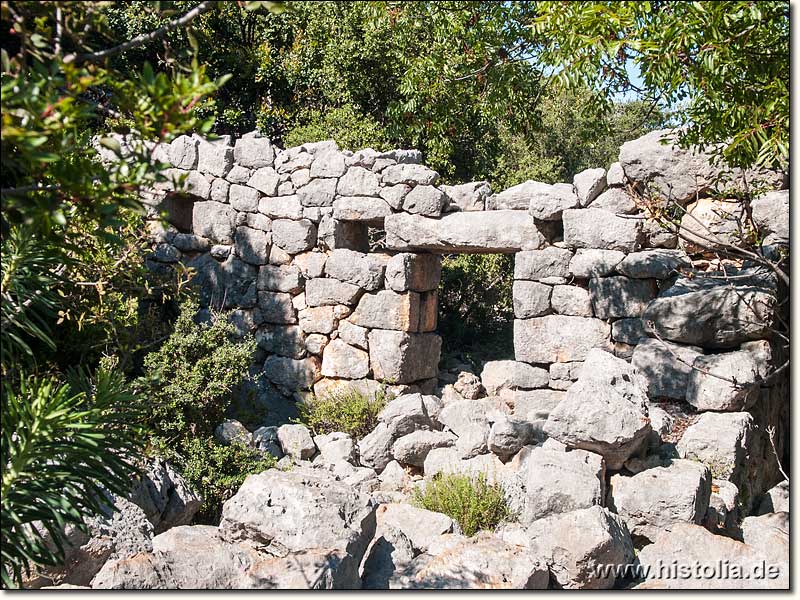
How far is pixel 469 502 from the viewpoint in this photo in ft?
19.5

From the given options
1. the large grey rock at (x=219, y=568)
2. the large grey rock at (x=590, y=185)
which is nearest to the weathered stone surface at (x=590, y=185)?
the large grey rock at (x=590, y=185)

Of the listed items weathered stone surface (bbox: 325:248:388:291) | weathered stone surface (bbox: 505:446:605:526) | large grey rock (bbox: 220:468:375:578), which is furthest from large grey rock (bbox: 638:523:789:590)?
weathered stone surface (bbox: 325:248:388:291)

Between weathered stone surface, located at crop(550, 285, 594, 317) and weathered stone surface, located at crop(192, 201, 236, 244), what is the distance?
4.03 meters

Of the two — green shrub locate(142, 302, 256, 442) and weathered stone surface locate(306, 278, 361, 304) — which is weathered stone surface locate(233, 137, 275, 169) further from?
green shrub locate(142, 302, 256, 442)

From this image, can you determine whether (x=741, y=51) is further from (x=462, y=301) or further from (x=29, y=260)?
(x=462, y=301)

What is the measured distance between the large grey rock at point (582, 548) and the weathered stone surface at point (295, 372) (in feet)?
14.9

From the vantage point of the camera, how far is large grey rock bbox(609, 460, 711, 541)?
552 cm

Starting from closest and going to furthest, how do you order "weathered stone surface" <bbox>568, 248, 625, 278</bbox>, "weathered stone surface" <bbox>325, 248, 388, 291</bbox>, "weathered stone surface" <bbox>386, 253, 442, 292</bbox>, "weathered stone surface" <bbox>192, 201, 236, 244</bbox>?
"weathered stone surface" <bbox>568, 248, 625, 278</bbox> < "weathered stone surface" <bbox>386, 253, 442, 292</bbox> < "weathered stone surface" <bbox>325, 248, 388, 291</bbox> < "weathered stone surface" <bbox>192, 201, 236, 244</bbox>

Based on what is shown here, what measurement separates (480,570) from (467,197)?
16.1 feet

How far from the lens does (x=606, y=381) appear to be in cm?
618

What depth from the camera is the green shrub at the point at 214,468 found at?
658 centimetres

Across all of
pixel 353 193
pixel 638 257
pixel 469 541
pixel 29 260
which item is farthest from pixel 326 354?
pixel 29 260

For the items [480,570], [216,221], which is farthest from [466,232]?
[480,570]

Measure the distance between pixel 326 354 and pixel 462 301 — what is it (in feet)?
12.7
